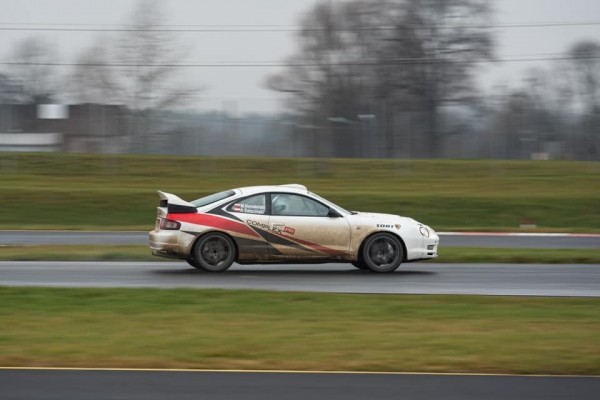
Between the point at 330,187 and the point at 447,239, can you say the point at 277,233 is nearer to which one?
the point at 447,239

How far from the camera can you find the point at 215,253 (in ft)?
49.0

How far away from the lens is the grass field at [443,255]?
1761 cm

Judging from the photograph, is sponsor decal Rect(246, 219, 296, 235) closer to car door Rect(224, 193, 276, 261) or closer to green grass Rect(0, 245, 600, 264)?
car door Rect(224, 193, 276, 261)

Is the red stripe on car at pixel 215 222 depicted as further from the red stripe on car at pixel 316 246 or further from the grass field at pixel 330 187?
the grass field at pixel 330 187

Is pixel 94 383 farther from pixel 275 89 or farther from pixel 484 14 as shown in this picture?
pixel 484 14

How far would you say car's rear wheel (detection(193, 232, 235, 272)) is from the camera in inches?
586

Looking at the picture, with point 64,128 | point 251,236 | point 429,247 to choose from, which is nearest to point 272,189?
point 251,236

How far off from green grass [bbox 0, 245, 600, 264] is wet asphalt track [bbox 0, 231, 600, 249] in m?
2.17

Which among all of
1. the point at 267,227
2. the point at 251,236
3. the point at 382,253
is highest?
the point at 267,227

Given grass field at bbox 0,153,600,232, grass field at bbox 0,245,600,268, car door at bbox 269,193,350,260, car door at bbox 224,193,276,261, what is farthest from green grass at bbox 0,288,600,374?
grass field at bbox 0,153,600,232

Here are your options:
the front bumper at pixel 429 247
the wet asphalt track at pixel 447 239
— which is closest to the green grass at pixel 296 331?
the front bumper at pixel 429 247

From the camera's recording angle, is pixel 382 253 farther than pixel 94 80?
No

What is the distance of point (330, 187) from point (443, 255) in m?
18.2

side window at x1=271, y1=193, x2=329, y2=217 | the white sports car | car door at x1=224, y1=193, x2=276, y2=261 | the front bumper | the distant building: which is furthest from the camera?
the distant building
